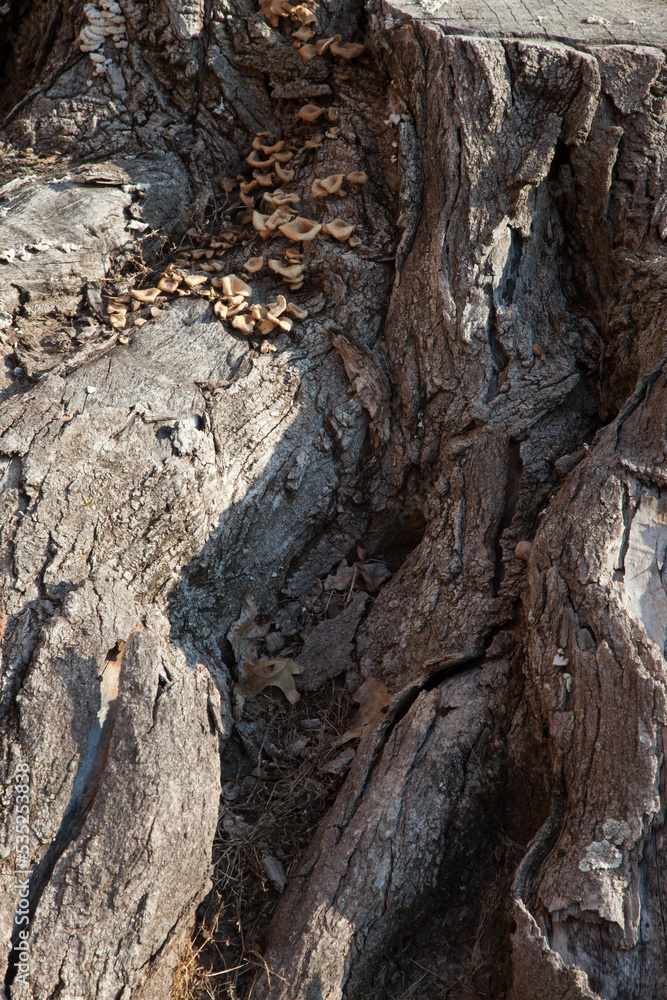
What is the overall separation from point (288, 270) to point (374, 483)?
1.34 metres

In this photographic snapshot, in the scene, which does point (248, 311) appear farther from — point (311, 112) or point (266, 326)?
point (311, 112)

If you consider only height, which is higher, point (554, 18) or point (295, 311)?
point (554, 18)

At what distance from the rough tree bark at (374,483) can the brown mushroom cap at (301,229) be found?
4.2 inches

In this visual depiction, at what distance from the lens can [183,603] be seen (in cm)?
303

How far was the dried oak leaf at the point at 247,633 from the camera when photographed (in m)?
3.19

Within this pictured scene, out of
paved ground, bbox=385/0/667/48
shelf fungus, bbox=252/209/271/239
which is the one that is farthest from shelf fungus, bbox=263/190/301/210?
paved ground, bbox=385/0/667/48

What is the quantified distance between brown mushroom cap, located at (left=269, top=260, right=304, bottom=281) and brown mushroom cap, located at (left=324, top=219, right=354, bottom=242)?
254mm

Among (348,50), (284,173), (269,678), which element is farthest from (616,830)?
(348,50)

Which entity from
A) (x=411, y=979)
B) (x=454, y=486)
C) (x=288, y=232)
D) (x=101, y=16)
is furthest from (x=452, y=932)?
(x=101, y=16)

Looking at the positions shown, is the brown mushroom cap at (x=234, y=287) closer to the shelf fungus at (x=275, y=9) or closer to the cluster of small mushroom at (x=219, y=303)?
the cluster of small mushroom at (x=219, y=303)

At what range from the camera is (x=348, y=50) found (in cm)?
369

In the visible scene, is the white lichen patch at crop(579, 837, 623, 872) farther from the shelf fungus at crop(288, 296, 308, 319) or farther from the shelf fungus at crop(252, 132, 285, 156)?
the shelf fungus at crop(252, 132, 285, 156)

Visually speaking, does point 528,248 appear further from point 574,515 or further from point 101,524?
point 101,524

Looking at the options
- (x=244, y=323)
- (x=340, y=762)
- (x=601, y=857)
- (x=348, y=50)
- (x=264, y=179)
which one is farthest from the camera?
(x=264, y=179)
